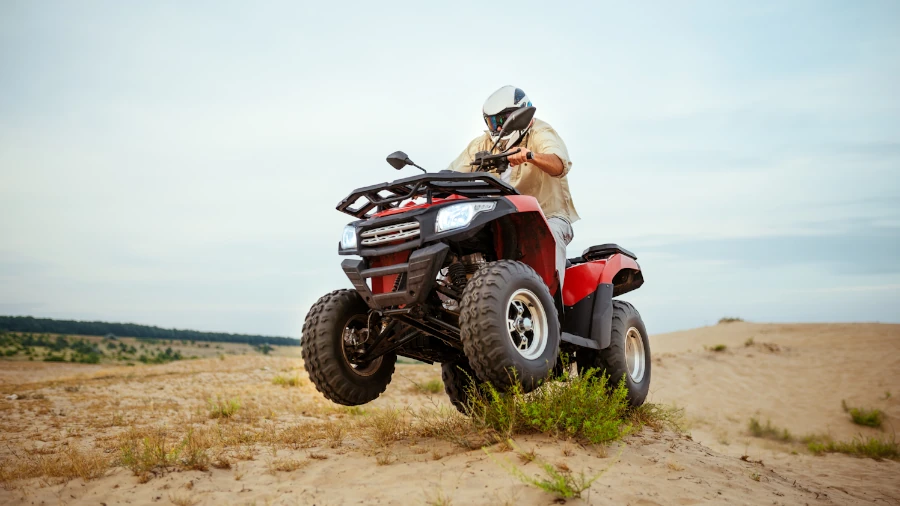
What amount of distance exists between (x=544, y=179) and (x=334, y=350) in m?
2.63

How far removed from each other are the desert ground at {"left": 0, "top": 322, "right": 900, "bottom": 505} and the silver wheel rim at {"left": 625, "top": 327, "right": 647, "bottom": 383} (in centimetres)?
68

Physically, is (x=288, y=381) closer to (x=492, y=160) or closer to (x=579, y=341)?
(x=579, y=341)

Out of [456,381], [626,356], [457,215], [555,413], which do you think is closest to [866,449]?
[626,356]

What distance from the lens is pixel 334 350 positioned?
5.43 meters

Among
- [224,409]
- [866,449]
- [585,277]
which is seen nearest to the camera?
[585,277]

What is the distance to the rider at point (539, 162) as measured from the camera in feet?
19.5

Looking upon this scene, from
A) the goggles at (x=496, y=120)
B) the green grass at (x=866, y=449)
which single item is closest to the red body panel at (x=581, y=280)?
the goggles at (x=496, y=120)

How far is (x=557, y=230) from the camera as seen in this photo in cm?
607

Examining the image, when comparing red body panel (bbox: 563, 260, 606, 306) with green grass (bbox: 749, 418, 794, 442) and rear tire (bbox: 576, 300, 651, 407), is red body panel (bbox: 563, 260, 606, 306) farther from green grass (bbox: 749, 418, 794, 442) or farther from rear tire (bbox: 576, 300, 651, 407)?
green grass (bbox: 749, 418, 794, 442)

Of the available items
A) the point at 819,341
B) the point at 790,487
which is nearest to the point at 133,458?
the point at 790,487

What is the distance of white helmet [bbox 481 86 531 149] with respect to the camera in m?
6.07

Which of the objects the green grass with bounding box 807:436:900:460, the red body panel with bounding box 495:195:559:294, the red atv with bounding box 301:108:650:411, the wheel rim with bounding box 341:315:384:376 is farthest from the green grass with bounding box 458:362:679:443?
the green grass with bounding box 807:436:900:460

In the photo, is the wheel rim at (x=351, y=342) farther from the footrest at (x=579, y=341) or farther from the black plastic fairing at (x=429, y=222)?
the footrest at (x=579, y=341)

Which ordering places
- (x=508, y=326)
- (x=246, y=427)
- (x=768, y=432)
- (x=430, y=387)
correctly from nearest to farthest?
(x=508, y=326) → (x=246, y=427) → (x=768, y=432) → (x=430, y=387)
